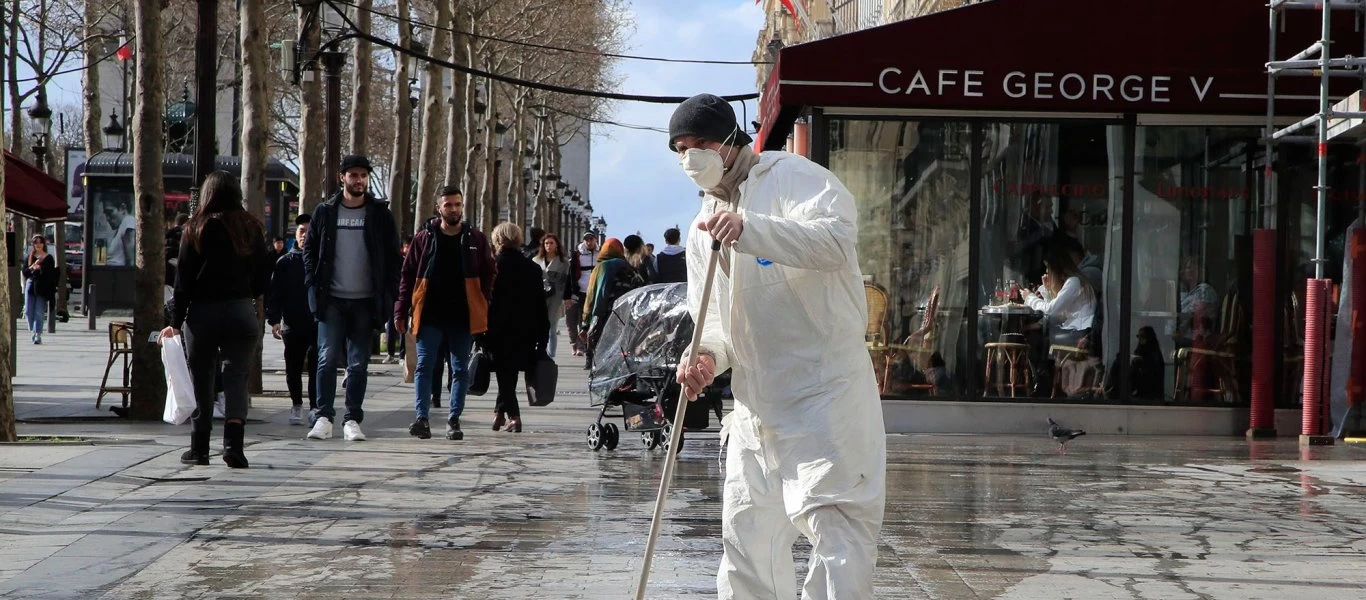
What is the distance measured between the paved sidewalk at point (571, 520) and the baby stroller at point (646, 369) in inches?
9.6

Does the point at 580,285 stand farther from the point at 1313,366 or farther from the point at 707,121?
the point at 707,121

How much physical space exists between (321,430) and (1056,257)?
6212 millimetres

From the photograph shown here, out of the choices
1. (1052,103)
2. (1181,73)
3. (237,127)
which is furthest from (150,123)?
(237,127)

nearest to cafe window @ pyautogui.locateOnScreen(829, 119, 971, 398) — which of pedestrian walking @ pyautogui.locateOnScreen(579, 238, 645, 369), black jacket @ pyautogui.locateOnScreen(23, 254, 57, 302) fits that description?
pedestrian walking @ pyautogui.locateOnScreen(579, 238, 645, 369)

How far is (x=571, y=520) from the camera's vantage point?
27.6 ft

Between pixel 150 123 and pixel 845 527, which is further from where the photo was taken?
pixel 150 123

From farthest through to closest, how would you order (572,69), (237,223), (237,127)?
(572,69), (237,127), (237,223)

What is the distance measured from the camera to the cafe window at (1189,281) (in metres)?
14.8

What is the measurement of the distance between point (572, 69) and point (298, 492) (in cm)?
5252

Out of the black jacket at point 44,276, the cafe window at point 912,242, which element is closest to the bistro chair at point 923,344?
the cafe window at point 912,242

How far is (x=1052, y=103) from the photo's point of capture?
14219 millimetres

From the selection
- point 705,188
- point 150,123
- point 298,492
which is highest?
point 150,123

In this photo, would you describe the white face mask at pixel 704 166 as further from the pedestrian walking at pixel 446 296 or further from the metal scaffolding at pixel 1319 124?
the metal scaffolding at pixel 1319 124

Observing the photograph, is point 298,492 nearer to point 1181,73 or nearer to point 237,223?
point 237,223
